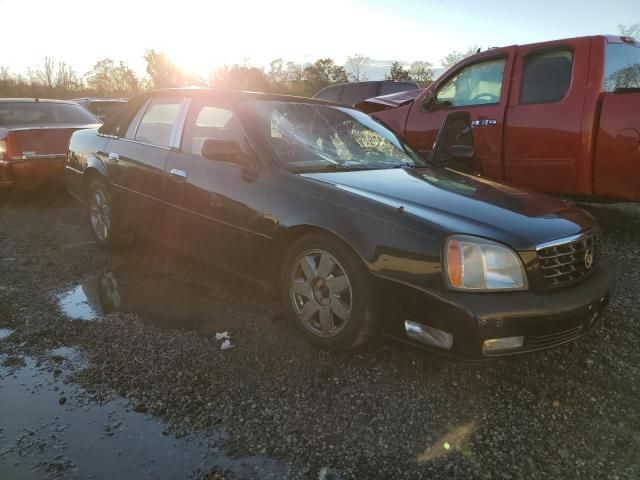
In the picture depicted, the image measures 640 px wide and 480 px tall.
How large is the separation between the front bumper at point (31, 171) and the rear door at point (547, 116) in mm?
5654

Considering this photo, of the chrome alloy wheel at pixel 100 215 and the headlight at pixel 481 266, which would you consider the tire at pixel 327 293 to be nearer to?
the headlight at pixel 481 266

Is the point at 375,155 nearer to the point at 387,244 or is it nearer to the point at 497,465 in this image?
the point at 387,244

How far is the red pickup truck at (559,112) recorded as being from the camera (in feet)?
14.9

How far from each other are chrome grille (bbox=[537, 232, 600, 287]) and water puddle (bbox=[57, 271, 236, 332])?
77.1 inches

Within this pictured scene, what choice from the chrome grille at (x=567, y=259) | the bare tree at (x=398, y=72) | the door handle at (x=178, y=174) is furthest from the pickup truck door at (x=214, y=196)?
the bare tree at (x=398, y=72)

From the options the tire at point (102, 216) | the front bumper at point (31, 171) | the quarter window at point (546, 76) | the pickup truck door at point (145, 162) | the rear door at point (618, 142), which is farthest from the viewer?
the front bumper at point (31, 171)

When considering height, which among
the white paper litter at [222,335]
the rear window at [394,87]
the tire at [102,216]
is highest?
the rear window at [394,87]

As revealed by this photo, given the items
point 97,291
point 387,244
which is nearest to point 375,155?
point 387,244

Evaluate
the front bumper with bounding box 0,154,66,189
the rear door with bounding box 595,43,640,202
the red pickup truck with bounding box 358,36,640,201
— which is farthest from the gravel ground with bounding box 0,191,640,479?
the front bumper with bounding box 0,154,66,189

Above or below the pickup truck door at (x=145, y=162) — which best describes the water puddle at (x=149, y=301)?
below

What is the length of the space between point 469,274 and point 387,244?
425mm

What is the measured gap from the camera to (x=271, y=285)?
10.6 ft

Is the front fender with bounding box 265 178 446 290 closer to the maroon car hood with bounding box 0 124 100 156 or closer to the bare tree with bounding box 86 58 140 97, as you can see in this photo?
the maroon car hood with bounding box 0 124 100 156

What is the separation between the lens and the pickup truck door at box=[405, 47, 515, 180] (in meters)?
5.34
